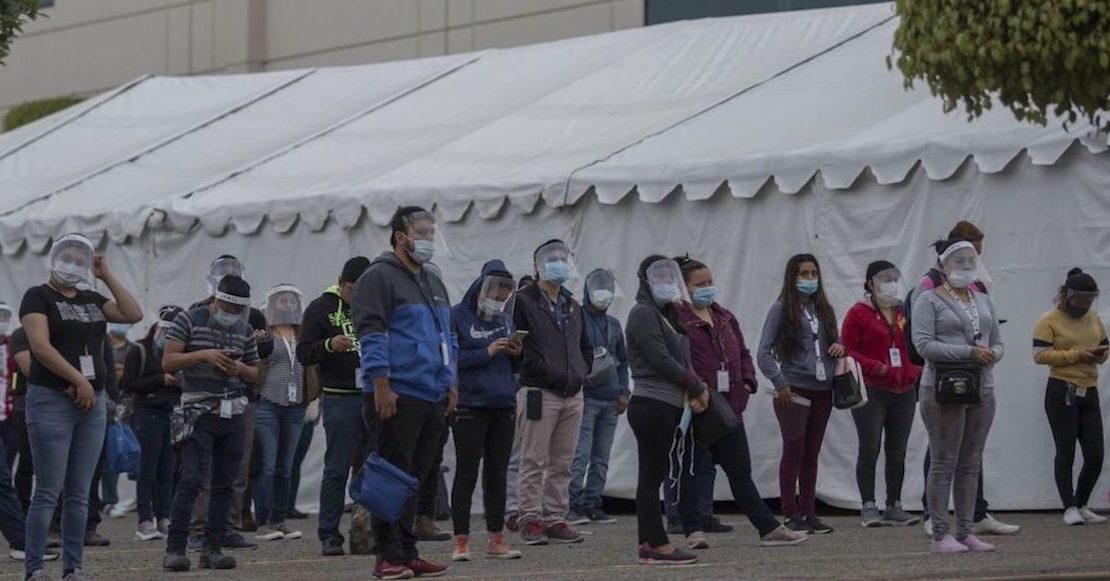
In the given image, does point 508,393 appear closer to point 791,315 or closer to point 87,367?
point 791,315

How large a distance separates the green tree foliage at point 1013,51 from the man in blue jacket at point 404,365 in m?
3.19

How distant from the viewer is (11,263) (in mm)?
21094

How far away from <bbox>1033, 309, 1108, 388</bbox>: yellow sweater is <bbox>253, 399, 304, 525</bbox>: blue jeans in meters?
5.30

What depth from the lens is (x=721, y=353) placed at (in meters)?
14.1

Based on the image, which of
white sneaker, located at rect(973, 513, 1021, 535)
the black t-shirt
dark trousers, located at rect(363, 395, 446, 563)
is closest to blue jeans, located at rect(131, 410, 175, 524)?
the black t-shirt

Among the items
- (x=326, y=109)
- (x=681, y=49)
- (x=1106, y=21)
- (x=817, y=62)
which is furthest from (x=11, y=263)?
(x=1106, y=21)

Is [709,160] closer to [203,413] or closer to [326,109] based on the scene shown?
[203,413]

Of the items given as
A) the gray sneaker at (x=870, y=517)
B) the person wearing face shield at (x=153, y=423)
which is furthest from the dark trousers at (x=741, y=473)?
the person wearing face shield at (x=153, y=423)

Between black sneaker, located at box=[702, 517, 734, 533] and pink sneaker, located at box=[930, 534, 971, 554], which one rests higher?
pink sneaker, located at box=[930, 534, 971, 554]

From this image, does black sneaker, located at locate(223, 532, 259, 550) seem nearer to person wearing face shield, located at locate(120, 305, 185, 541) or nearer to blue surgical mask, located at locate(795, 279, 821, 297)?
person wearing face shield, located at locate(120, 305, 185, 541)

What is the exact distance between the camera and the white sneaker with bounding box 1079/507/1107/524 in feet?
47.4

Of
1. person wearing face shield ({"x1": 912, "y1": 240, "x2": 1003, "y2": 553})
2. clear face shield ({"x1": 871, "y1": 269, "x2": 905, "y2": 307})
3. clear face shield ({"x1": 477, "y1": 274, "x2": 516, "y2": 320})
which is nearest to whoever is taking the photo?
person wearing face shield ({"x1": 912, "y1": 240, "x2": 1003, "y2": 553})

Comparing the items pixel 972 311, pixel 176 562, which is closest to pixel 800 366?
Answer: pixel 972 311

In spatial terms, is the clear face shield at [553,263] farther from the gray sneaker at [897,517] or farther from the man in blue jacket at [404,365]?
the gray sneaker at [897,517]
